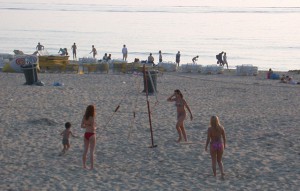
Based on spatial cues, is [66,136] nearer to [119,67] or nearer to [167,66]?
[119,67]

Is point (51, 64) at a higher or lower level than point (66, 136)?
higher

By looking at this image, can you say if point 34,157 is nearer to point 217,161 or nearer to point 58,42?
point 217,161

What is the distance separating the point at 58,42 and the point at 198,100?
52.4m

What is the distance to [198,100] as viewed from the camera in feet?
82.3

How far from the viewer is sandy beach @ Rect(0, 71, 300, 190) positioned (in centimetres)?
1287

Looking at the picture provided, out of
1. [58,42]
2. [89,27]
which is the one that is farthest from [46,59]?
[89,27]

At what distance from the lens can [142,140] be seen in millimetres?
16750

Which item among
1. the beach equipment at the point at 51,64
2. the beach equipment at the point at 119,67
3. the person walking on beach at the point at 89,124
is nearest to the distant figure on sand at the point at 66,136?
the person walking on beach at the point at 89,124

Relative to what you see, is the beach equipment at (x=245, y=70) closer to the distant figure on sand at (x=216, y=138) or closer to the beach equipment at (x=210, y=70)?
the beach equipment at (x=210, y=70)

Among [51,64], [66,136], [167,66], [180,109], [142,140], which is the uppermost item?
[180,109]

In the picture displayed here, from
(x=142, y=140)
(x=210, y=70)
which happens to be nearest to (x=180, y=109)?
(x=142, y=140)

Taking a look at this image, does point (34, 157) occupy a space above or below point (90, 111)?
below

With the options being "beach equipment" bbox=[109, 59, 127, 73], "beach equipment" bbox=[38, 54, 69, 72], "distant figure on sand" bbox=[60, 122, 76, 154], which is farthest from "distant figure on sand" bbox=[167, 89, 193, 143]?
"beach equipment" bbox=[109, 59, 127, 73]

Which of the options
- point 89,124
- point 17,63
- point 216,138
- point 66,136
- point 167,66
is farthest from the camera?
point 167,66
